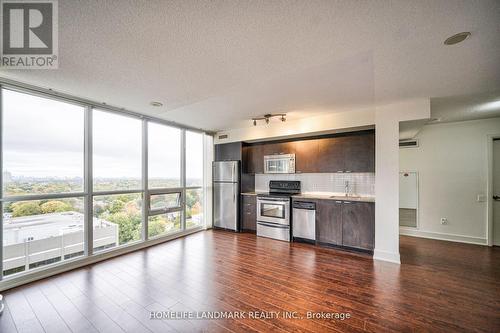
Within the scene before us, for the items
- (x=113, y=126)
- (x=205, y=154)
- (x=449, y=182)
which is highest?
(x=113, y=126)

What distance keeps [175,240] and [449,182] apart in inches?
243

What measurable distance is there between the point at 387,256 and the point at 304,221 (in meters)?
1.51

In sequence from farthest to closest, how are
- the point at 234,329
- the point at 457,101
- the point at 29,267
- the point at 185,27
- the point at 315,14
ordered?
the point at 457,101 < the point at 29,267 < the point at 234,329 < the point at 185,27 < the point at 315,14

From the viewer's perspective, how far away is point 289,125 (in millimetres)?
4684

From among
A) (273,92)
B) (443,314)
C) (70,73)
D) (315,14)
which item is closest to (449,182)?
(443,314)

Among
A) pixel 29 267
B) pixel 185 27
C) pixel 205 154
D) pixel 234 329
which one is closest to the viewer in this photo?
pixel 185 27

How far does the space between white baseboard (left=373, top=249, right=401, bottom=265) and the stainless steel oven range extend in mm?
1646

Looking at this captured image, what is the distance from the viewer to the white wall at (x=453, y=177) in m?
4.34

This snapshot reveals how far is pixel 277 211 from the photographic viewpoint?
4758 mm

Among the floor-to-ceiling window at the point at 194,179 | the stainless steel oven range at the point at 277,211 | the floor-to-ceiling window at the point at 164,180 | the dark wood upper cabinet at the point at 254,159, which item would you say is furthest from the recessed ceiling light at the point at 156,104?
the stainless steel oven range at the point at 277,211

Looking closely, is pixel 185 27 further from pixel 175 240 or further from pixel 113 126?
pixel 175 240

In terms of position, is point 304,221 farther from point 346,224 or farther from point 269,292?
point 269,292

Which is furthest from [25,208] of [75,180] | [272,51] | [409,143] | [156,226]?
[409,143]

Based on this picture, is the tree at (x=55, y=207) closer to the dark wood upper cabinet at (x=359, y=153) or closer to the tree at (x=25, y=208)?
the tree at (x=25, y=208)
